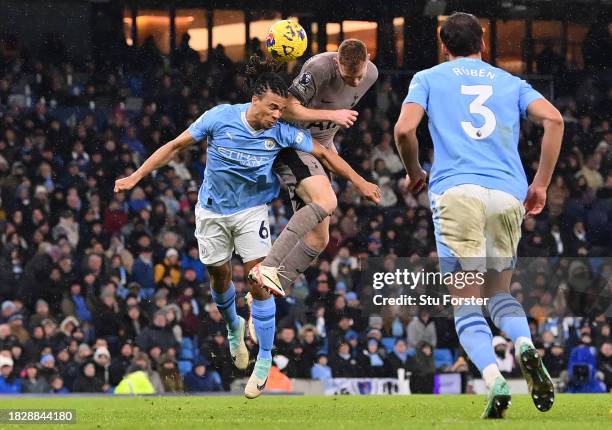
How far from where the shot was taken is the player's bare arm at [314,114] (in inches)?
385

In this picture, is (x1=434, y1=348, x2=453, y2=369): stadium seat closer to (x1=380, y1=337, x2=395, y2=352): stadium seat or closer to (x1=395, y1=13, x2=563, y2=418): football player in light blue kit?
(x1=380, y1=337, x2=395, y2=352): stadium seat

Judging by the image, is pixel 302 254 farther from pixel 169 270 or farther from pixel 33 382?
pixel 169 270

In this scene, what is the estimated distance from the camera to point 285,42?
10.4m

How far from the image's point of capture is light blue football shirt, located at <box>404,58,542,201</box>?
7688 mm

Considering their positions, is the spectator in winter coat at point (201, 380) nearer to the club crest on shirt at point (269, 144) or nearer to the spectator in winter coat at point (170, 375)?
the spectator in winter coat at point (170, 375)

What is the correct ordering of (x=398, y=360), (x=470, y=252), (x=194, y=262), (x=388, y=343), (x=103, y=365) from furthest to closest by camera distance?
(x=194, y=262) < (x=388, y=343) < (x=398, y=360) < (x=103, y=365) < (x=470, y=252)

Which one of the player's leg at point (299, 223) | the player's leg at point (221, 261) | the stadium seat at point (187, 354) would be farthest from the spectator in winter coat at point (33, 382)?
the player's leg at point (299, 223)

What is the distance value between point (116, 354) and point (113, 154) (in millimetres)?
5056

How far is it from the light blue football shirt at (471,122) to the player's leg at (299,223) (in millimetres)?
1663

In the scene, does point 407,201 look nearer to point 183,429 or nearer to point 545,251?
point 545,251

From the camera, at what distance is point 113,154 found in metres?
22.6

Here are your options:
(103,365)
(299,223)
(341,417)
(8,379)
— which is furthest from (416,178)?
(8,379)

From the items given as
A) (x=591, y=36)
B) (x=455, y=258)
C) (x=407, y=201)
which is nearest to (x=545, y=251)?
(x=407, y=201)

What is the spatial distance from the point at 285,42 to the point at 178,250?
11.0 meters
